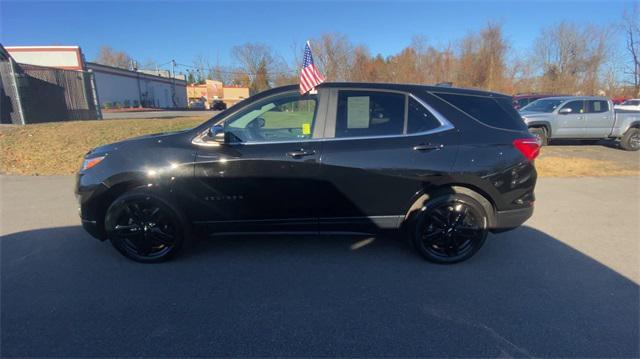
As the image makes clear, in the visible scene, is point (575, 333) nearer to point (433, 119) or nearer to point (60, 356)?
point (433, 119)

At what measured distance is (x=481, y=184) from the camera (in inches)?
144

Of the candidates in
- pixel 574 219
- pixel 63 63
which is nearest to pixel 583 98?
pixel 574 219

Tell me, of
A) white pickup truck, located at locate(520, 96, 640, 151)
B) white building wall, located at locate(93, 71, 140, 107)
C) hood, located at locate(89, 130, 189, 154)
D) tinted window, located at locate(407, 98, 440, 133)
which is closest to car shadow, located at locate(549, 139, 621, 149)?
white pickup truck, located at locate(520, 96, 640, 151)

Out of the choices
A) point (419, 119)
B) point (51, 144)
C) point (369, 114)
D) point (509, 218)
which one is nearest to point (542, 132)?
point (509, 218)

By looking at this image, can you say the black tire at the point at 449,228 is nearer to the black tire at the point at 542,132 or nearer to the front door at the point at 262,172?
the front door at the point at 262,172

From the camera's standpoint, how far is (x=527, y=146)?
3689 millimetres

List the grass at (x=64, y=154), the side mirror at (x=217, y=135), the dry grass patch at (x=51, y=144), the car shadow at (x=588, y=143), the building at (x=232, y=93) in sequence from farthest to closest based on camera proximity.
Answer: the building at (x=232, y=93), the car shadow at (x=588, y=143), the dry grass patch at (x=51, y=144), the grass at (x=64, y=154), the side mirror at (x=217, y=135)

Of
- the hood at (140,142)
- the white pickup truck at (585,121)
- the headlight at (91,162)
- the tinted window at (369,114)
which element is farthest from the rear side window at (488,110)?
the white pickup truck at (585,121)

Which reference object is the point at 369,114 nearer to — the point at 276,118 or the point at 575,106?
the point at 276,118

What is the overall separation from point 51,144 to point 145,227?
9562mm

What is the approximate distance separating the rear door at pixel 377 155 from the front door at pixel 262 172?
0.18 meters

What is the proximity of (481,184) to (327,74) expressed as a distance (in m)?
23.3

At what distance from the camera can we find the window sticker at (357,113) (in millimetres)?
3639

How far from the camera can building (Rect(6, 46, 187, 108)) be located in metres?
38.6
